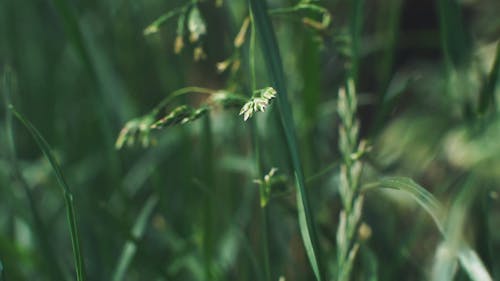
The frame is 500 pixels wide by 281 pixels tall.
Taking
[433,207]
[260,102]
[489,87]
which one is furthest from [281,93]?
[489,87]

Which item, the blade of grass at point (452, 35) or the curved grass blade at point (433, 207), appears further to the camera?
the blade of grass at point (452, 35)

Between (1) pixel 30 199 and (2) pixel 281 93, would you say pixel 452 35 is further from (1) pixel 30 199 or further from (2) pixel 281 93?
(1) pixel 30 199

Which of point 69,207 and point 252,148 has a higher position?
point 69,207

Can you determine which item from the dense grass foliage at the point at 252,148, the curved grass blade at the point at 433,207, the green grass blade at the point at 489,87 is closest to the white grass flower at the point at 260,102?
the dense grass foliage at the point at 252,148

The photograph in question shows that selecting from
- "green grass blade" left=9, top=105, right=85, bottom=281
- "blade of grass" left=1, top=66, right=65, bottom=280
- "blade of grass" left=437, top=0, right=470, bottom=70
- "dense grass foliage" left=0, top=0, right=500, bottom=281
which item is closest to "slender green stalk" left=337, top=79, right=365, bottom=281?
"dense grass foliage" left=0, top=0, right=500, bottom=281

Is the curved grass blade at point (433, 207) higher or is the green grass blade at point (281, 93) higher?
the green grass blade at point (281, 93)

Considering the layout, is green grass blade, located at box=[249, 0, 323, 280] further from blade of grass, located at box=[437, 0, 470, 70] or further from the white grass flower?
blade of grass, located at box=[437, 0, 470, 70]

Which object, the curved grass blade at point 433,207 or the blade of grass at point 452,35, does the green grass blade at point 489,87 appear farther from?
the curved grass blade at point 433,207

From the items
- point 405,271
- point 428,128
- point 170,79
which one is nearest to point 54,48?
point 170,79
